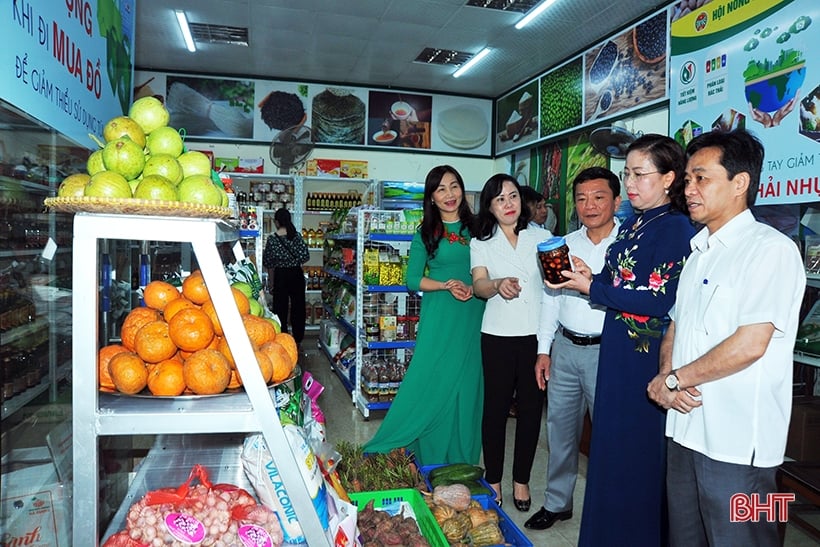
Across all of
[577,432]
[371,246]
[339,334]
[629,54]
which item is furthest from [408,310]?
[629,54]

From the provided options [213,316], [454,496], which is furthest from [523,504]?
[213,316]

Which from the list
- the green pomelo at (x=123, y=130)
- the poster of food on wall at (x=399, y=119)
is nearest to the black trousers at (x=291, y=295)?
the poster of food on wall at (x=399, y=119)

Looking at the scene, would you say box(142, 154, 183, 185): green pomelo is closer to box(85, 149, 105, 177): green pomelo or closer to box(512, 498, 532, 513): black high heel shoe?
box(85, 149, 105, 177): green pomelo

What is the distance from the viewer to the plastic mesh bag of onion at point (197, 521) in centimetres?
123

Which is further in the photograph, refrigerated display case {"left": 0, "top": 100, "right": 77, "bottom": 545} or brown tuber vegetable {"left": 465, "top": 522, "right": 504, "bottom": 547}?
brown tuber vegetable {"left": 465, "top": 522, "right": 504, "bottom": 547}

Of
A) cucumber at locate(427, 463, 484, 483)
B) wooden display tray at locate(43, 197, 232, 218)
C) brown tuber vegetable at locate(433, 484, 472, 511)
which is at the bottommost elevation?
cucumber at locate(427, 463, 484, 483)

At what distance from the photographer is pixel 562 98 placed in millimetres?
7730

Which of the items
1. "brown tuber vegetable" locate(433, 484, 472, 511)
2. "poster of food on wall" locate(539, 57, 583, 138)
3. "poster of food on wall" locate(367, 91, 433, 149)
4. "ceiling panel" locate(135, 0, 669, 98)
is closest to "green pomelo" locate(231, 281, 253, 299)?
"brown tuber vegetable" locate(433, 484, 472, 511)

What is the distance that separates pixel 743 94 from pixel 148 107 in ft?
14.7

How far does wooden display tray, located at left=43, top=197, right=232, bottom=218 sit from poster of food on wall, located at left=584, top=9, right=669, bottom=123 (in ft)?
18.6

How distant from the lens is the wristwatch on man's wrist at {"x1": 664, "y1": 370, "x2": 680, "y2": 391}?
184 cm

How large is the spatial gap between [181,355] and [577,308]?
2020mm

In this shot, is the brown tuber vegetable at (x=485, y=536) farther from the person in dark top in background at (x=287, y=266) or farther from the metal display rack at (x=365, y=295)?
the person in dark top in background at (x=287, y=266)

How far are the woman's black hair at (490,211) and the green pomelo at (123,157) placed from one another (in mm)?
2086
